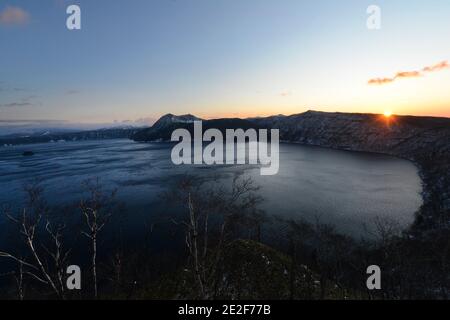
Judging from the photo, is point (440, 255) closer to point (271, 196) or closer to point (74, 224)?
point (271, 196)

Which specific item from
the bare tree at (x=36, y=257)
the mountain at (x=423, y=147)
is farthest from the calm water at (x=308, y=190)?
the bare tree at (x=36, y=257)

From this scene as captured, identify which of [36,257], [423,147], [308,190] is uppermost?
[423,147]

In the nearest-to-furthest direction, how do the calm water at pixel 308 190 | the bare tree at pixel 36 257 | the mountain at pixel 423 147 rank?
the bare tree at pixel 36 257 → the mountain at pixel 423 147 → the calm water at pixel 308 190

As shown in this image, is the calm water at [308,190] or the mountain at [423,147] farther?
the calm water at [308,190]

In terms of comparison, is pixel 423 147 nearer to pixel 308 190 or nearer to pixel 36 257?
pixel 308 190

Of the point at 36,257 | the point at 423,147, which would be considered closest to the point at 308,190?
the point at 36,257

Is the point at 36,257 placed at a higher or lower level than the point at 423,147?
lower

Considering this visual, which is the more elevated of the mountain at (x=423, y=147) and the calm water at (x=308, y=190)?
the mountain at (x=423, y=147)

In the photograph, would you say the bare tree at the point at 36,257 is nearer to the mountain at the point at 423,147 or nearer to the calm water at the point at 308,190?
the calm water at the point at 308,190

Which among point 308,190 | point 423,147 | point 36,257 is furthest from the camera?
point 423,147

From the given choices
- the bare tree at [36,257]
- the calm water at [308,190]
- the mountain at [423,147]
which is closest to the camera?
the bare tree at [36,257]

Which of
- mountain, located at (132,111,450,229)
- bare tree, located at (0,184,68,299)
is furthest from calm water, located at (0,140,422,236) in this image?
bare tree, located at (0,184,68,299)
